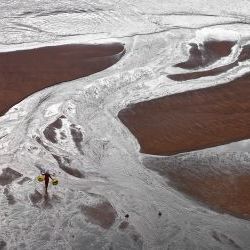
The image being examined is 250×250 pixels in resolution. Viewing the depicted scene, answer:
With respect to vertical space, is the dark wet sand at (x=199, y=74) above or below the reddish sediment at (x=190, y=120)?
above

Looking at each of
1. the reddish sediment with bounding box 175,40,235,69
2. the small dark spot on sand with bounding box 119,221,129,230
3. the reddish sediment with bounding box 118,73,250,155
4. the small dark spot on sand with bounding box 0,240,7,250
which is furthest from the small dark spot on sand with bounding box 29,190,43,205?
the reddish sediment with bounding box 175,40,235,69

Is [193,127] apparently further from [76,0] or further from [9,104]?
[76,0]

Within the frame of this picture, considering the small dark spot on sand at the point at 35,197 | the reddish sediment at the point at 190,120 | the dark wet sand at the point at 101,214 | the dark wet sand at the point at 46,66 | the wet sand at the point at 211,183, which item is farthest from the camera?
the dark wet sand at the point at 46,66

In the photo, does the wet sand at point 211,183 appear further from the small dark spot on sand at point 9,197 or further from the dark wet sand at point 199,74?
the dark wet sand at point 199,74

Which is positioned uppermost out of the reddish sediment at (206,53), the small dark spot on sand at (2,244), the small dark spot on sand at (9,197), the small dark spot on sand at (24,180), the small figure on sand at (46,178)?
the reddish sediment at (206,53)

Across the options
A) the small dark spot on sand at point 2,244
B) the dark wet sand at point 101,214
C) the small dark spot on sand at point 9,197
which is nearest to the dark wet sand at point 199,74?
the dark wet sand at point 101,214

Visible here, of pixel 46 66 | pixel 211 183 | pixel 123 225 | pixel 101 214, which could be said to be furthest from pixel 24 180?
pixel 46 66

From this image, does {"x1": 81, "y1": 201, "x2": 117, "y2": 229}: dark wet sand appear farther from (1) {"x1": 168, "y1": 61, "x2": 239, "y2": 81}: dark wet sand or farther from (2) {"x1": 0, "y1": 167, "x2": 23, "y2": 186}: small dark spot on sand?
(1) {"x1": 168, "y1": 61, "x2": 239, "y2": 81}: dark wet sand
